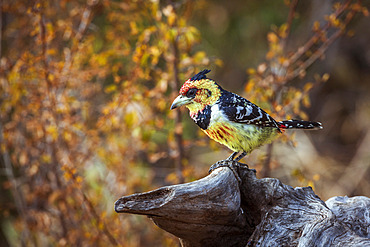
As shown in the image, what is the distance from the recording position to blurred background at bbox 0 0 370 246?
3465mm

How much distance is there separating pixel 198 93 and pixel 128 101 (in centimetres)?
102

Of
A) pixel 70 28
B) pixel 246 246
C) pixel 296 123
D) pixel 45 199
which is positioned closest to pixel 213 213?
pixel 246 246

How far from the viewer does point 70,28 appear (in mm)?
3680

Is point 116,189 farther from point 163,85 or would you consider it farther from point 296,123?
point 296,123

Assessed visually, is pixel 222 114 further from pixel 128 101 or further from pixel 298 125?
pixel 128 101

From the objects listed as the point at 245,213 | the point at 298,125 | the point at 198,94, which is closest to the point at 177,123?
the point at 198,94

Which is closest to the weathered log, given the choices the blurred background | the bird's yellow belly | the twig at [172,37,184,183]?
the bird's yellow belly

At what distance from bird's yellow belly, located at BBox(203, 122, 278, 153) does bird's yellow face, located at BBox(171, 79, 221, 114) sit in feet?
0.53

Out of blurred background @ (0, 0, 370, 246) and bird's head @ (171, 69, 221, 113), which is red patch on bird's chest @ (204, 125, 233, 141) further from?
blurred background @ (0, 0, 370, 246)

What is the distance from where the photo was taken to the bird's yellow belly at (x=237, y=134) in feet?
8.61

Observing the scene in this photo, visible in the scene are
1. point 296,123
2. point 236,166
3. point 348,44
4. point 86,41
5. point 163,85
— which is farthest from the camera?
point 348,44

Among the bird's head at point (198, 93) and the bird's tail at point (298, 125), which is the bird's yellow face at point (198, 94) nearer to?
the bird's head at point (198, 93)

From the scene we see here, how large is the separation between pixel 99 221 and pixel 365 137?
15.4 ft

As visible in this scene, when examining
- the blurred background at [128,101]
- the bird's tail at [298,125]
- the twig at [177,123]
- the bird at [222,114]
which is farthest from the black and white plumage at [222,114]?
the twig at [177,123]
